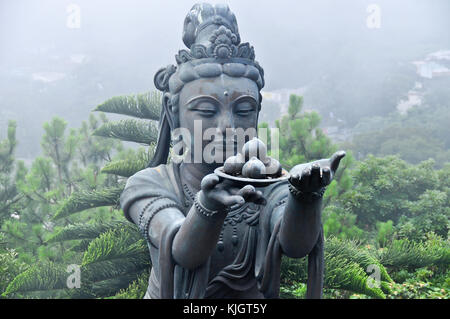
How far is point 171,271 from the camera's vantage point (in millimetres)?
2236

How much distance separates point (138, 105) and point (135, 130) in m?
0.24

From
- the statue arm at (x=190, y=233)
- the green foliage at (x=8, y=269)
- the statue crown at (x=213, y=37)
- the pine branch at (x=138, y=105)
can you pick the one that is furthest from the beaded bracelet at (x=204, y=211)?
the green foliage at (x=8, y=269)

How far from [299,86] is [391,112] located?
2.84m

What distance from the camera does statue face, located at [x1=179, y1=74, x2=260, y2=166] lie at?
2.49 metres

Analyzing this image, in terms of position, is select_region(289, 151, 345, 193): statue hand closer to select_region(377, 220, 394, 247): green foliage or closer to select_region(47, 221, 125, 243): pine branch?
select_region(47, 221, 125, 243): pine branch

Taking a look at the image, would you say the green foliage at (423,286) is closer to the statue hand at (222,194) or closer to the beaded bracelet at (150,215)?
the beaded bracelet at (150,215)

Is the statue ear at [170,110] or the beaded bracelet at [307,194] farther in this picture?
the statue ear at [170,110]

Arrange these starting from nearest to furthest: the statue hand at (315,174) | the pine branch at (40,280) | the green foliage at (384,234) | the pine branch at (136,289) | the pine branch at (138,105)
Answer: the statue hand at (315,174) < the pine branch at (136,289) < the pine branch at (40,280) < the pine branch at (138,105) < the green foliage at (384,234)

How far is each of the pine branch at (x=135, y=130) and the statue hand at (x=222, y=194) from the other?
2789 mm

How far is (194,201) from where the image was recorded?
2.13 meters

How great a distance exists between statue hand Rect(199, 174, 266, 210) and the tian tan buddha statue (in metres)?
0.17

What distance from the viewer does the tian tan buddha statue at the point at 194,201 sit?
86.3 inches

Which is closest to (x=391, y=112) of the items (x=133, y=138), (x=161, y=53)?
(x=161, y=53)
